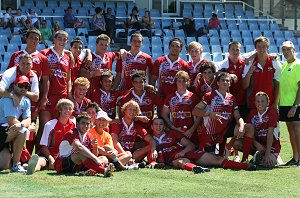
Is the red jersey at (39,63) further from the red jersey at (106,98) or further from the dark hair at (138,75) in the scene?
the dark hair at (138,75)

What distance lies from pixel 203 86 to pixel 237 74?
59 cm

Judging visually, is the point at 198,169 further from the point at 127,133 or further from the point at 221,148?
the point at 127,133

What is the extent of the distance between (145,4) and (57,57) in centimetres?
1941

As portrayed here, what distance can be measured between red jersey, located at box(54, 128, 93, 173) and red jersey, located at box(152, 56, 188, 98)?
7.27ft

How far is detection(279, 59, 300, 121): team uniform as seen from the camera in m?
12.3

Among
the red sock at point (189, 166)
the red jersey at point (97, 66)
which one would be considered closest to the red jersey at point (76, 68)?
the red jersey at point (97, 66)

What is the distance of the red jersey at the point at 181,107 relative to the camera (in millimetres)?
12172

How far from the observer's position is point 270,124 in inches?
472

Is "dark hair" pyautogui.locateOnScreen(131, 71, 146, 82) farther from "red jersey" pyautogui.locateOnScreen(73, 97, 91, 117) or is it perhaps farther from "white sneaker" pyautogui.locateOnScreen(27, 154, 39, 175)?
"white sneaker" pyautogui.locateOnScreen(27, 154, 39, 175)

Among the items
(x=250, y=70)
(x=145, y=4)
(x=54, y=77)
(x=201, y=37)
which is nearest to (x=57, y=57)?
(x=54, y=77)

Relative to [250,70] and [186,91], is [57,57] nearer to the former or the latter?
[186,91]

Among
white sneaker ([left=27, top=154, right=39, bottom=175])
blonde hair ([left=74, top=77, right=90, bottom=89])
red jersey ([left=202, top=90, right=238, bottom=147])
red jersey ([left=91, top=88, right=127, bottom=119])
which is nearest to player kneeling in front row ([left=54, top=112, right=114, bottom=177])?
white sneaker ([left=27, top=154, right=39, bottom=175])

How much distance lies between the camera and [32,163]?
10570 mm

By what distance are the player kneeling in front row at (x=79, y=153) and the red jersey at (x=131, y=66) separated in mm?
2144
